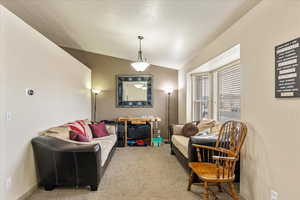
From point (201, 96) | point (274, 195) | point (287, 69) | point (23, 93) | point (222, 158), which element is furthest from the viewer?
point (201, 96)

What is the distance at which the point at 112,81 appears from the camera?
570 centimetres

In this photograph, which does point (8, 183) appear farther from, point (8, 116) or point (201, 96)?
point (201, 96)

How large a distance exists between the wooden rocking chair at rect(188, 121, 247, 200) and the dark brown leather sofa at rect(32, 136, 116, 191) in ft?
4.44

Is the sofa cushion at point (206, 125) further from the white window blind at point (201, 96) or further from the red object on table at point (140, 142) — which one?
the red object on table at point (140, 142)

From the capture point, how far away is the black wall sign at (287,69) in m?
1.41

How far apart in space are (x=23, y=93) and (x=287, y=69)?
9.86 feet

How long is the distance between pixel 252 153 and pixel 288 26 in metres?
1.39

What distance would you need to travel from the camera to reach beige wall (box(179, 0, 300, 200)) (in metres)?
1.47

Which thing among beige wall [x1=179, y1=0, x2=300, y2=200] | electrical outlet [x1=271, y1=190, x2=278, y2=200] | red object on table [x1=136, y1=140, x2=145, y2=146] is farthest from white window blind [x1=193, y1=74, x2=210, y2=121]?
electrical outlet [x1=271, y1=190, x2=278, y2=200]

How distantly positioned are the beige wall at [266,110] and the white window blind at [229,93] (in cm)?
115

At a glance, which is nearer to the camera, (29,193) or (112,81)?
(29,193)

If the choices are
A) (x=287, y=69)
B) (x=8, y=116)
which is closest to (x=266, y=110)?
(x=287, y=69)

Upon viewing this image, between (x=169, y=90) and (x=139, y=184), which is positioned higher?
(x=169, y=90)

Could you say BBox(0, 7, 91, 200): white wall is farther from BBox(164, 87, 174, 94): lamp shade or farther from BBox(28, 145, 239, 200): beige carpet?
BBox(164, 87, 174, 94): lamp shade
